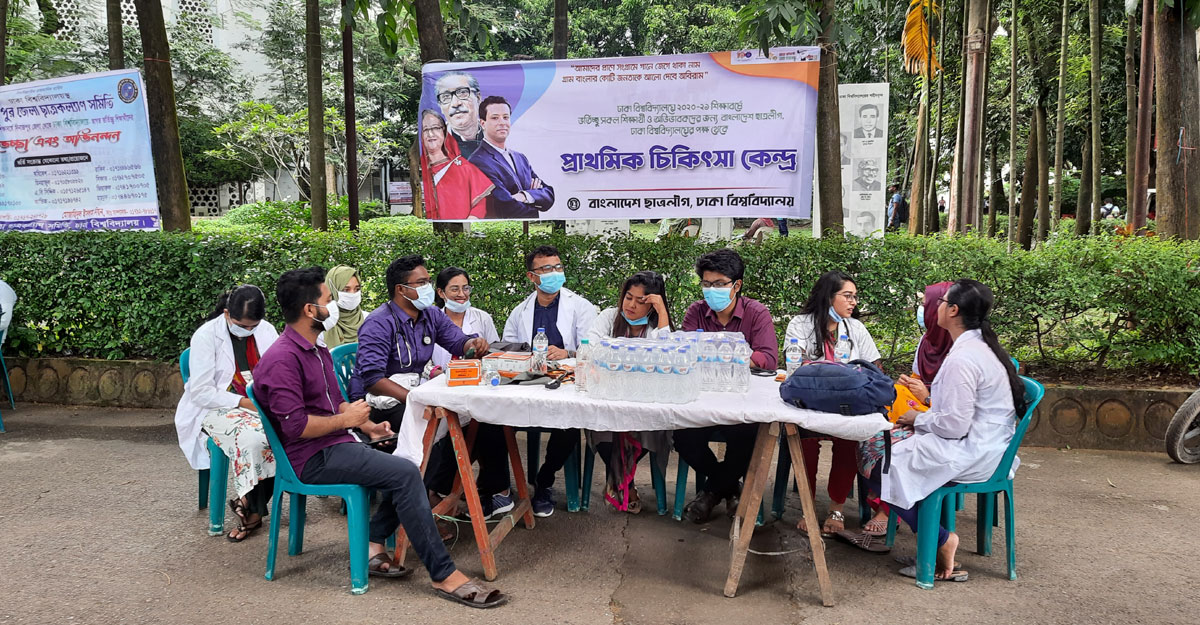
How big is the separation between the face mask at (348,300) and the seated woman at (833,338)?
2.70 meters

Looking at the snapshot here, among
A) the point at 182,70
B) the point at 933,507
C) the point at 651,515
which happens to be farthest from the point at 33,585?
the point at 182,70

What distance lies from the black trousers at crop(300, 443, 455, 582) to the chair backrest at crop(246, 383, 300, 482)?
Answer: 0.26 ft

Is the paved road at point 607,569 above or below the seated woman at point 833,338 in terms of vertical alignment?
below

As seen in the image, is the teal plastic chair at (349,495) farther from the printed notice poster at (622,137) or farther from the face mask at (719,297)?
the printed notice poster at (622,137)


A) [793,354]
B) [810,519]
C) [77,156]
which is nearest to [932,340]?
[793,354]

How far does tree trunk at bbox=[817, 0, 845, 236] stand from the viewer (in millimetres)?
6273

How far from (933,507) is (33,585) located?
13.4ft

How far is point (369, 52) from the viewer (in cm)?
2330

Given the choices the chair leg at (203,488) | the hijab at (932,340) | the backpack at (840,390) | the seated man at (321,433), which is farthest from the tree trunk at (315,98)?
the backpack at (840,390)

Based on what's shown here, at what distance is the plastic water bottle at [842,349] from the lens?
179 inches

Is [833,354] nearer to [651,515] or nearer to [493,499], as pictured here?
[651,515]

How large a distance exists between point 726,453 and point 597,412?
121 centimetres

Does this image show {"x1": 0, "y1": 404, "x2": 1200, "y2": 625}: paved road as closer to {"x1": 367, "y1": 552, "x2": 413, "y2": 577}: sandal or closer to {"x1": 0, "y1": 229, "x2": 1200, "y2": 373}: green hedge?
{"x1": 367, "y1": 552, "x2": 413, "y2": 577}: sandal

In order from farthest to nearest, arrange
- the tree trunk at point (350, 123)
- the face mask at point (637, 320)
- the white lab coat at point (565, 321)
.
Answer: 1. the tree trunk at point (350, 123)
2. the white lab coat at point (565, 321)
3. the face mask at point (637, 320)
